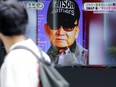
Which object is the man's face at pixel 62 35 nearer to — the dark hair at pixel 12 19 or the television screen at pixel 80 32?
the television screen at pixel 80 32

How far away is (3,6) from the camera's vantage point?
2.51 m

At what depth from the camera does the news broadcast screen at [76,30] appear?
20.8 feet

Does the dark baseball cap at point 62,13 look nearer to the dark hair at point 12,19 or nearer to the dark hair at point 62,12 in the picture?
the dark hair at point 62,12

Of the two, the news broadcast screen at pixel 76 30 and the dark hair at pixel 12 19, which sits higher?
the dark hair at pixel 12 19

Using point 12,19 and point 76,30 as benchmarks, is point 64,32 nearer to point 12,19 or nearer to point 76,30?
point 76,30

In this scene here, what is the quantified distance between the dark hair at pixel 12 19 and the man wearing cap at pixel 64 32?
150 inches

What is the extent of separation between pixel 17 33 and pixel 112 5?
4003 millimetres

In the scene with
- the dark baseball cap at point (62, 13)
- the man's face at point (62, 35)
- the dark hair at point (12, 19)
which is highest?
the dark hair at point (12, 19)

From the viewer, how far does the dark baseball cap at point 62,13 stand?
638 centimetres

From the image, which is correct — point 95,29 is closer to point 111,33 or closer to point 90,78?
point 111,33

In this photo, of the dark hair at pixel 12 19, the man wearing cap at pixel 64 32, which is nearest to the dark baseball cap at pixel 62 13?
the man wearing cap at pixel 64 32

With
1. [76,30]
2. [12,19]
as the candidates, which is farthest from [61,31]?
[12,19]

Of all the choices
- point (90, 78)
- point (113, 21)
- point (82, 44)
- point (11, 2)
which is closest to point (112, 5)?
point (113, 21)

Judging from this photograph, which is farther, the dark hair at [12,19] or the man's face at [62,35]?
the man's face at [62,35]
